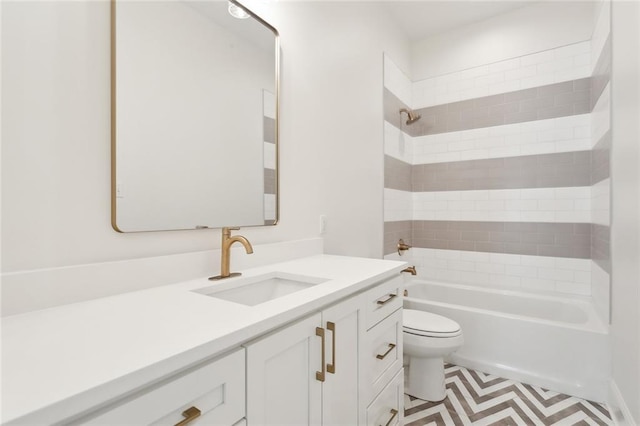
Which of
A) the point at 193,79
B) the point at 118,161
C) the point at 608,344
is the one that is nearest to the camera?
the point at 118,161

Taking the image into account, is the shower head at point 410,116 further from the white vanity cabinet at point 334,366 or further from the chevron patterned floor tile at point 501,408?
the chevron patterned floor tile at point 501,408

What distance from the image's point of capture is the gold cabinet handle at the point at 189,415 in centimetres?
57

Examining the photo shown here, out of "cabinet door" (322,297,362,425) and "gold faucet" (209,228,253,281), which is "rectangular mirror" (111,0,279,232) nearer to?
"gold faucet" (209,228,253,281)

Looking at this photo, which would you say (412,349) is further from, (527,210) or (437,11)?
(437,11)

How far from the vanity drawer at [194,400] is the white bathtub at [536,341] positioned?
6.95 ft

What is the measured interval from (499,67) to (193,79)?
9.00 ft

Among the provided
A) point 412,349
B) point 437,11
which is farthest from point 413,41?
point 412,349

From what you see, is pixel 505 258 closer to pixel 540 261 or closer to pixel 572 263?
Answer: pixel 540 261

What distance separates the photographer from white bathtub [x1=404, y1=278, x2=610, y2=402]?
192cm

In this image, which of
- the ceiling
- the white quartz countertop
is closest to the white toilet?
the white quartz countertop

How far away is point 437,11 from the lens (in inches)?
106

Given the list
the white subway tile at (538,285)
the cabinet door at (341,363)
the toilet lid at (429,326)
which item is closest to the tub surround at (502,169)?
the white subway tile at (538,285)

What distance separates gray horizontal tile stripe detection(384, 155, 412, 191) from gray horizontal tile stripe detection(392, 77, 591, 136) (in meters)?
0.34

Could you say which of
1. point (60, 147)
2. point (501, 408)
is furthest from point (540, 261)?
point (60, 147)
